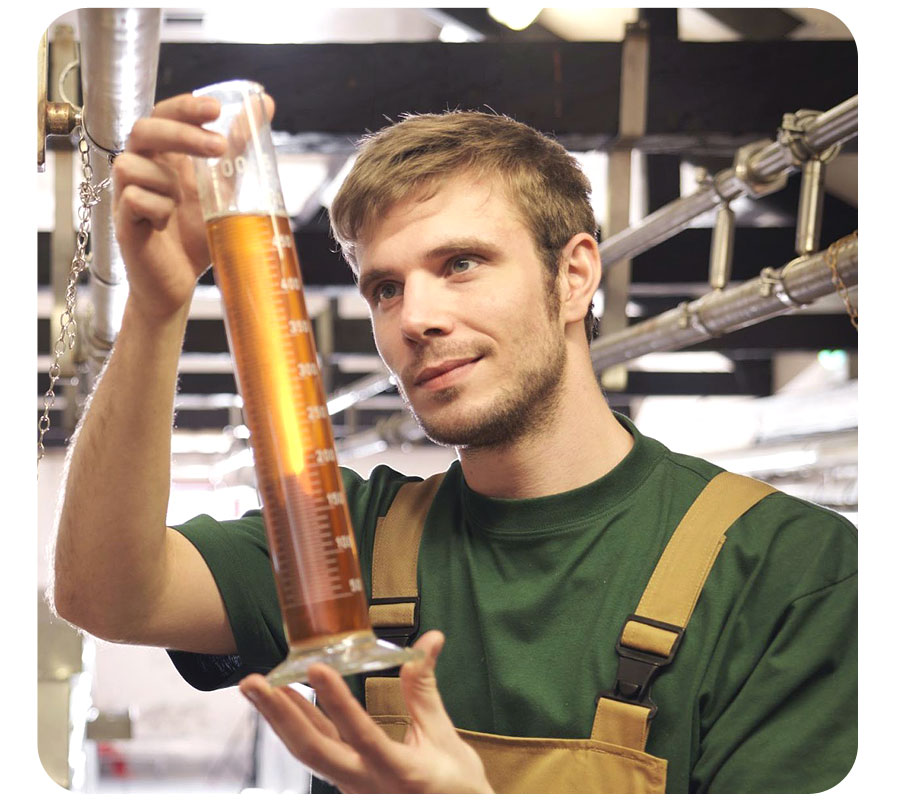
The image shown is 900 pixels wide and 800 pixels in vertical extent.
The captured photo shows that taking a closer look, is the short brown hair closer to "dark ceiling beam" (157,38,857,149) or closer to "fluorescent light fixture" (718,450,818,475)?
"dark ceiling beam" (157,38,857,149)

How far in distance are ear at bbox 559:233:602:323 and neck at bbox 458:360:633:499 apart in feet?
0.20

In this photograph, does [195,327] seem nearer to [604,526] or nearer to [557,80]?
[557,80]

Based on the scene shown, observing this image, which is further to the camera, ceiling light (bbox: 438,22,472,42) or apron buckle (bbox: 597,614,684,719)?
ceiling light (bbox: 438,22,472,42)

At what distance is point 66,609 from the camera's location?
84 centimetres

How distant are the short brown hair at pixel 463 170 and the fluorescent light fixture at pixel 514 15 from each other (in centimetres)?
14

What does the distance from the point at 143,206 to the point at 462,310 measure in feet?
1.03

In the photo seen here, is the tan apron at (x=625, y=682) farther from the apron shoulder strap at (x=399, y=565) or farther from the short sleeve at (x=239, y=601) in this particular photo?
the short sleeve at (x=239, y=601)

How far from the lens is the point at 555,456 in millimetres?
970

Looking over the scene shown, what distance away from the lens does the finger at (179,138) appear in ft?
1.89

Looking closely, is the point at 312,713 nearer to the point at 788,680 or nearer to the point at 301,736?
the point at 301,736

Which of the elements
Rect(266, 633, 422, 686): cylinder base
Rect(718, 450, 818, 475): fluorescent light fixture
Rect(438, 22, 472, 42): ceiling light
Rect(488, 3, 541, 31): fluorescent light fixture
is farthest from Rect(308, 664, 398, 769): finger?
Rect(718, 450, 818, 475): fluorescent light fixture

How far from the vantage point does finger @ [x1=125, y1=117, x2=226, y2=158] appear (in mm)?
576

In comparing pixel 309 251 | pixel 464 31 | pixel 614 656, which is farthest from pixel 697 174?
pixel 309 251

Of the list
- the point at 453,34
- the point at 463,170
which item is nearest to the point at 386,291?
the point at 463,170
